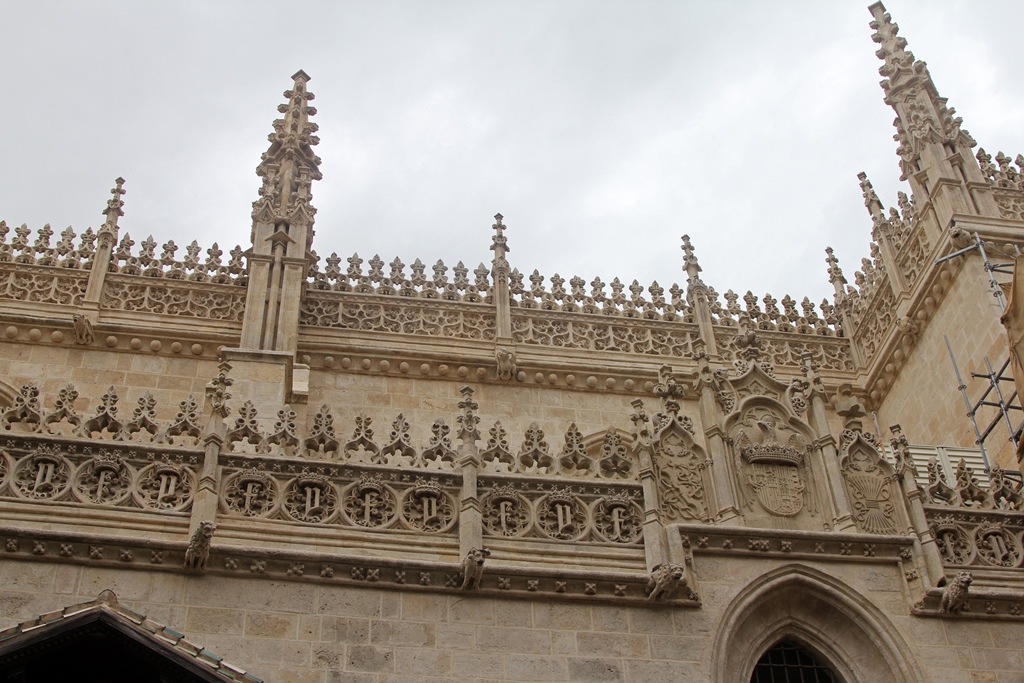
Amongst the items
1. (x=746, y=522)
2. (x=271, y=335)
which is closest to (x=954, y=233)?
(x=746, y=522)

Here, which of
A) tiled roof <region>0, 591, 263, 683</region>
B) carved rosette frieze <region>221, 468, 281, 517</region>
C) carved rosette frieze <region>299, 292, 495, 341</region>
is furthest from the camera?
carved rosette frieze <region>299, 292, 495, 341</region>

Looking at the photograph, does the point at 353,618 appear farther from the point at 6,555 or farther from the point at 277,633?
the point at 6,555

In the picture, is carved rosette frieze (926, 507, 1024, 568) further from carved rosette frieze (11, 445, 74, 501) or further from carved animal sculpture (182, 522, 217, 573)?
carved rosette frieze (11, 445, 74, 501)

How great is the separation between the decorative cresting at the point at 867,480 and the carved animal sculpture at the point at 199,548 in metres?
5.64

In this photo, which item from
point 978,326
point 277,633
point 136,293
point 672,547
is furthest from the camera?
point 136,293

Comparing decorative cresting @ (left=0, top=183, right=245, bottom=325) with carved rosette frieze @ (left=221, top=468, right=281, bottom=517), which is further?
decorative cresting @ (left=0, top=183, right=245, bottom=325)

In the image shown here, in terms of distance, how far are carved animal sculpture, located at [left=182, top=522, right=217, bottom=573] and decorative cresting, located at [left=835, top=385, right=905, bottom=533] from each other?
5.64m

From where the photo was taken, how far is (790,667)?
35.5ft

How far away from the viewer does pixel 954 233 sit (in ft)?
59.0

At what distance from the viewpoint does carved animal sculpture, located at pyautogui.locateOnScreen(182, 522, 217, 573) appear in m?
9.97

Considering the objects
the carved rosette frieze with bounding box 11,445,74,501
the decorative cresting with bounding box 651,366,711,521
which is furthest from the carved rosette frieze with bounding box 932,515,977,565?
the carved rosette frieze with bounding box 11,445,74,501

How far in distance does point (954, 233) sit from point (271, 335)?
9526mm

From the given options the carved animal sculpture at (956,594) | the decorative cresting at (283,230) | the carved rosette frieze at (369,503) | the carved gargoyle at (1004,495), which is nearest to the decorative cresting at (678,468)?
the carved animal sculpture at (956,594)

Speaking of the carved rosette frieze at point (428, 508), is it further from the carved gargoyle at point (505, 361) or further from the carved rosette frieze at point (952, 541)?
the carved gargoyle at point (505, 361)
